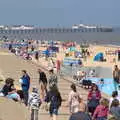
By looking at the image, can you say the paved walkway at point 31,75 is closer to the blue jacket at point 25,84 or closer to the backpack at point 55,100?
the blue jacket at point 25,84

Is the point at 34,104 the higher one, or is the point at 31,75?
the point at 34,104

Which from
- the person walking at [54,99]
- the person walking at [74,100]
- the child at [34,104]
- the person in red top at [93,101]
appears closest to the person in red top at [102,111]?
the person walking at [74,100]

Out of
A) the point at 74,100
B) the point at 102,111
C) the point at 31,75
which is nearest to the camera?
the point at 102,111

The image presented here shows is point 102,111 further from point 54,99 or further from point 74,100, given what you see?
point 54,99

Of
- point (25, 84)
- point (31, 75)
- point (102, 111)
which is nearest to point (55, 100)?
point (102, 111)

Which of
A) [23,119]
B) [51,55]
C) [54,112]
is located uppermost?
[23,119]

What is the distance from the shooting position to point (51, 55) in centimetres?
4984

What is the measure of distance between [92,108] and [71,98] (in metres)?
0.61

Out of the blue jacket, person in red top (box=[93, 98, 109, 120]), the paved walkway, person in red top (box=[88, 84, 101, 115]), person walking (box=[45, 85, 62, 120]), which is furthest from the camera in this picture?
the blue jacket

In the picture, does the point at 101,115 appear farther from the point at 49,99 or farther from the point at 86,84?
the point at 86,84

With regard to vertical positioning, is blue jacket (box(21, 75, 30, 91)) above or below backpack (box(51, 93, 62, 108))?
below

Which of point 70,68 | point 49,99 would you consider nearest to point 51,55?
point 70,68

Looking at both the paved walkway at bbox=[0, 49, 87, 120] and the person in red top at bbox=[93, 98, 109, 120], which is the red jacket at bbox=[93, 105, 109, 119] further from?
the paved walkway at bbox=[0, 49, 87, 120]

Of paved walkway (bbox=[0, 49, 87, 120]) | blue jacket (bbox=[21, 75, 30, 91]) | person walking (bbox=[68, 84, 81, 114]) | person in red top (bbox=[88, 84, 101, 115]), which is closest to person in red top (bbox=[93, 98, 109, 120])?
person walking (bbox=[68, 84, 81, 114])
